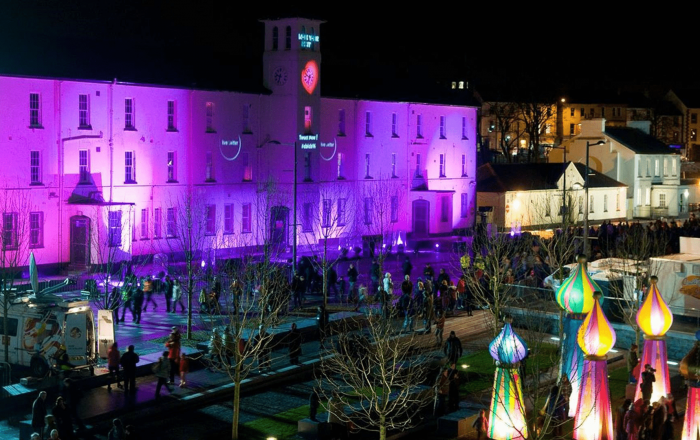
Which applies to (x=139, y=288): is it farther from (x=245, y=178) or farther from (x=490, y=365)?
(x=245, y=178)

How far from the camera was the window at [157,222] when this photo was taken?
5191cm

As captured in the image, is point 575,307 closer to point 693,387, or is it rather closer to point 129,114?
point 693,387

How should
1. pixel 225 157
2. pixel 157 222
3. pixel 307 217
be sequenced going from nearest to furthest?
1. pixel 157 222
2. pixel 225 157
3. pixel 307 217

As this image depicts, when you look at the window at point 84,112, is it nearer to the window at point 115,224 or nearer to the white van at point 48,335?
the window at point 115,224

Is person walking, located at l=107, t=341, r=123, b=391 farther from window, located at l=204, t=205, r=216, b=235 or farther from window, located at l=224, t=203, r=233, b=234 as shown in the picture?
window, located at l=224, t=203, r=233, b=234

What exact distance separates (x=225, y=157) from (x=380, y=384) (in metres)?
31.9

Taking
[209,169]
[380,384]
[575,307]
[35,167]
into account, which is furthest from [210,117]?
[575,307]

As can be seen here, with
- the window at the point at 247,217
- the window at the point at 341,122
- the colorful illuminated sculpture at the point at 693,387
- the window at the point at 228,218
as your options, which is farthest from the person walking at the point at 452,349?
the window at the point at 341,122

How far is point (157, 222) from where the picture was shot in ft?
171

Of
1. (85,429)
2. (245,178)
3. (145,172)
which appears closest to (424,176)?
(245,178)

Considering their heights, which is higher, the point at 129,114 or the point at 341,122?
the point at 341,122

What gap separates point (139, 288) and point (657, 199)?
5865cm

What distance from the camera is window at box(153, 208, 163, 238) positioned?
5191cm

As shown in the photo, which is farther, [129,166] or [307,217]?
[307,217]
